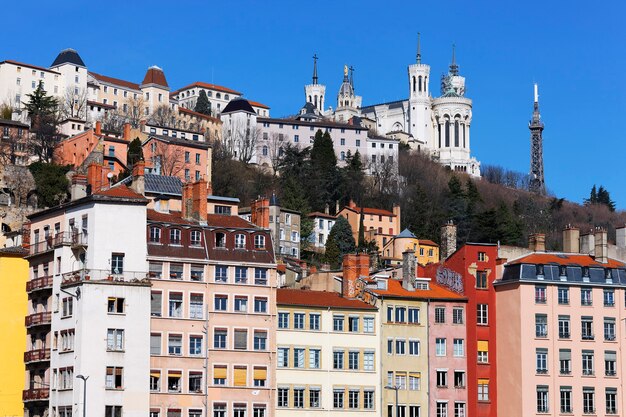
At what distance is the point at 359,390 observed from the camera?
8162cm

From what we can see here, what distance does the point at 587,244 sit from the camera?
94.6 meters

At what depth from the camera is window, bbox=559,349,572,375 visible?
85.5 metres

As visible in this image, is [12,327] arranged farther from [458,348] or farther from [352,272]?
[458,348]

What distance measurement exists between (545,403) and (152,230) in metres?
28.1

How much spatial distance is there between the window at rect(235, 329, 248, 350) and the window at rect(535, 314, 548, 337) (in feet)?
66.1

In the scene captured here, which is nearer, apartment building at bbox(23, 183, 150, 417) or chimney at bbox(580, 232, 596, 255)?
apartment building at bbox(23, 183, 150, 417)

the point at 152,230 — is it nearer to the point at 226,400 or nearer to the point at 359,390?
the point at 226,400

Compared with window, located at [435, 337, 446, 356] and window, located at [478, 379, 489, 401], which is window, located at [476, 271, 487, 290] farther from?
window, located at [478, 379, 489, 401]

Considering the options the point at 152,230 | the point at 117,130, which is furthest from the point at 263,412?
the point at 117,130

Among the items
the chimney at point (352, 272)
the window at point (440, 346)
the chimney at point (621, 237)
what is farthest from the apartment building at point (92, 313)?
the chimney at point (621, 237)

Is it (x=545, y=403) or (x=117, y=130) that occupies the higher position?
(x=117, y=130)

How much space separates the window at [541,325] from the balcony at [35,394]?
31.9 meters

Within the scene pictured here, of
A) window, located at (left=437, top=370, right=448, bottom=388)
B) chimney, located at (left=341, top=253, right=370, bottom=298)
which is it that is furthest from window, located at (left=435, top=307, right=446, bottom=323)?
chimney, located at (left=341, top=253, right=370, bottom=298)

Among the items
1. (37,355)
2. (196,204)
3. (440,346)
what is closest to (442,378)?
(440,346)
